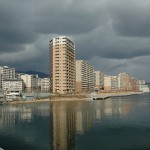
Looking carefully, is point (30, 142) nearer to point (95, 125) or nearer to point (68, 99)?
point (95, 125)

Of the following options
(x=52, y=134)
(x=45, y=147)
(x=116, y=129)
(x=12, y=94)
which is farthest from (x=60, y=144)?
(x=12, y=94)

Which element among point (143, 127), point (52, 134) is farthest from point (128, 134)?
point (52, 134)

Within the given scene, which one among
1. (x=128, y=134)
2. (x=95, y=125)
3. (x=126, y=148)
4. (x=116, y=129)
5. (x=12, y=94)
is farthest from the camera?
(x=12, y=94)

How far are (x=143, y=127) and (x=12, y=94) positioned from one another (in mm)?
129601

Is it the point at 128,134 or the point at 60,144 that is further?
the point at 128,134

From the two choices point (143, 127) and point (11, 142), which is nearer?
point (11, 142)

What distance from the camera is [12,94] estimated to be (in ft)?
568

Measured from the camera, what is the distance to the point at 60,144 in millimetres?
40469

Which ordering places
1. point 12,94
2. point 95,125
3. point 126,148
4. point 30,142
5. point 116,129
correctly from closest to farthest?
1. point 126,148
2. point 30,142
3. point 116,129
4. point 95,125
5. point 12,94

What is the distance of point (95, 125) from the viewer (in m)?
59.2

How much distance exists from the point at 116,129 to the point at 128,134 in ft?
18.2

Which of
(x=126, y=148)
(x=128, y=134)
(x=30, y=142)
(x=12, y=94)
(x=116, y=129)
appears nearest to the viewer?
(x=126, y=148)

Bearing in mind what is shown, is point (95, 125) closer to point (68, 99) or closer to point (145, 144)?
point (145, 144)

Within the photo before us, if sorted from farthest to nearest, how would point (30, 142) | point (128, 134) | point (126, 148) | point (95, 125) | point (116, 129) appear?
point (95, 125), point (116, 129), point (128, 134), point (30, 142), point (126, 148)
